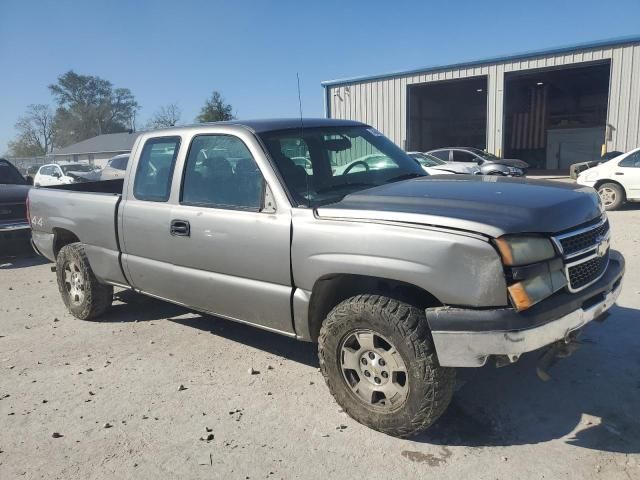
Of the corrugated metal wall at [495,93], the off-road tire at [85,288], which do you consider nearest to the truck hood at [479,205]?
the off-road tire at [85,288]

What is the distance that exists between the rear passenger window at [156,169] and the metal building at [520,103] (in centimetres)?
2148

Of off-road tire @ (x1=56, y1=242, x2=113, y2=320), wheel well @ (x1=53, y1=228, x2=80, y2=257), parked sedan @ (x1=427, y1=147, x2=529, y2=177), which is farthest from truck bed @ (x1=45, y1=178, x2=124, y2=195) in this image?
parked sedan @ (x1=427, y1=147, x2=529, y2=177)

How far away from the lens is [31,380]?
13.5 ft

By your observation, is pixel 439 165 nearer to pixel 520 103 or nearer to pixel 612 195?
pixel 612 195

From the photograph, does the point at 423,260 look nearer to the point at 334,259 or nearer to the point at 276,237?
the point at 334,259

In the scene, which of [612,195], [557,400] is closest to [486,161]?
[612,195]

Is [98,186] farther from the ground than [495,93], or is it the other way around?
[495,93]

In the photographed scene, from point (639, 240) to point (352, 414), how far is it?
Answer: 7.05 m

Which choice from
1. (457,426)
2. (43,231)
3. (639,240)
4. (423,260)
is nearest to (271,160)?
(423,260)

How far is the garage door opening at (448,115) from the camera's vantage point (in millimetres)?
30061

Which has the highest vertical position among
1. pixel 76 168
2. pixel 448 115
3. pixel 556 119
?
pixel 448 115

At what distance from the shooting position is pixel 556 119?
34.0 metres

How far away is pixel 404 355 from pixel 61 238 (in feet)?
14.4

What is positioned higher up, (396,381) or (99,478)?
(396,381)
